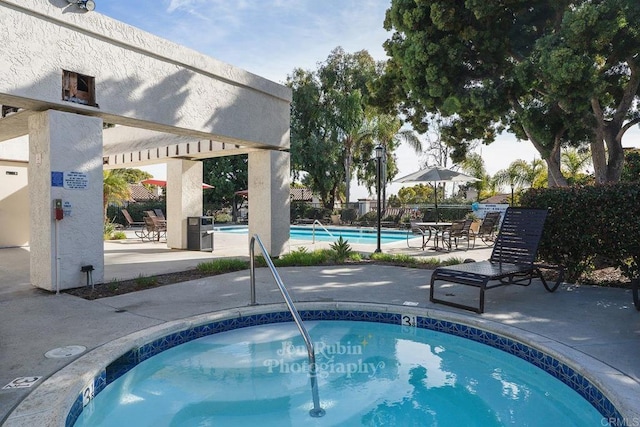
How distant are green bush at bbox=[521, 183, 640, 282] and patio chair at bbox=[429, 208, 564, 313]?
0.72m

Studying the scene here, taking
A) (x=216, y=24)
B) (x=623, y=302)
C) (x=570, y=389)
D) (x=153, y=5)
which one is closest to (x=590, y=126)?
(x=623, y=302)

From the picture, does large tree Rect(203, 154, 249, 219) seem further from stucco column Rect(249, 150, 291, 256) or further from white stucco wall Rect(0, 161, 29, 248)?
stucco column Rect(249, 150, 291, 256)

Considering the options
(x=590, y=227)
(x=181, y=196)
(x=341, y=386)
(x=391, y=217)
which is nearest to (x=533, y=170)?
(x=391, y=217)

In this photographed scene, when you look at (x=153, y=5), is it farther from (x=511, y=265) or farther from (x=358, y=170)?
(x=358, y=170)

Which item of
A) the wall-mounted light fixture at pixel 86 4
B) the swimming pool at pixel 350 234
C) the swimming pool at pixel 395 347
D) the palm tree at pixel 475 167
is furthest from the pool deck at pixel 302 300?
the palm tree at pixel 475 167

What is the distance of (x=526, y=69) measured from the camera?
26.3ft

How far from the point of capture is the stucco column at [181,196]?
11828 millimetres

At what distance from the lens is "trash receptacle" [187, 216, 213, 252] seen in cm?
1168

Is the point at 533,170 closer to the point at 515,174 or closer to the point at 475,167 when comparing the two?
the point at 515,174

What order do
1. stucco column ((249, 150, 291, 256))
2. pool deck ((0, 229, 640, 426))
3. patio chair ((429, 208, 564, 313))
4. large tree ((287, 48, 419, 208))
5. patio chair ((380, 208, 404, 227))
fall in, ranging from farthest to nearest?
large tree ((287, 48, 419, 208)) < patio chair ((380, 208, 404, 227)) < stucco column ((249, 150, 291, 256)) < patio chair ((429, 208, 564, 313)) < pool deck ((0, 229, 640, 426))

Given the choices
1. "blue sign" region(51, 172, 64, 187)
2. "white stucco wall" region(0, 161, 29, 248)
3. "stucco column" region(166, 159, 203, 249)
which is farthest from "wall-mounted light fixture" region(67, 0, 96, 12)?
"white stucco wall" region(0, 161, 29, 248)

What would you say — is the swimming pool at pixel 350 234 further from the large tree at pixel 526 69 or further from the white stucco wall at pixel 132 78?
the large tree at pixel 526 69

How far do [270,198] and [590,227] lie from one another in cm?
625

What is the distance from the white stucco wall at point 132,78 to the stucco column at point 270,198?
0.46m
